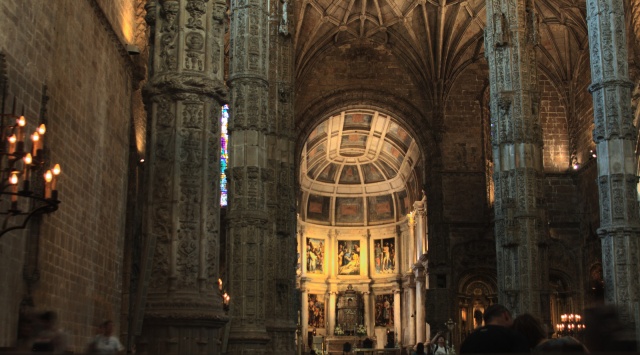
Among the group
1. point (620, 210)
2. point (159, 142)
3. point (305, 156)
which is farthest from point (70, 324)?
point (305, 156)

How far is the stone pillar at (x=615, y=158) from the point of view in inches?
736

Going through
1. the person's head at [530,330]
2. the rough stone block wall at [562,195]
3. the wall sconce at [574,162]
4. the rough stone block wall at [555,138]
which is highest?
the rough stone block wall at [555,138]

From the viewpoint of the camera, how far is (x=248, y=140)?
16.9 meters

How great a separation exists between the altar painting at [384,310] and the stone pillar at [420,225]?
5949 millimetres

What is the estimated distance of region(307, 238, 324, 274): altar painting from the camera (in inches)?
1939

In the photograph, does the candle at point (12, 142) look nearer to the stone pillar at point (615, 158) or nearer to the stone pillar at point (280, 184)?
the stone pillar at point (280, 184)

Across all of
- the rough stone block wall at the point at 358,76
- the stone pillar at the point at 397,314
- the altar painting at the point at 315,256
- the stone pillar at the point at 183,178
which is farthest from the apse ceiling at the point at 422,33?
the stone pillar at the point at 183,178

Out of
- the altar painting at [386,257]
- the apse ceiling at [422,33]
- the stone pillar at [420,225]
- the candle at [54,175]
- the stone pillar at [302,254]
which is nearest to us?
the candle at [54,175]

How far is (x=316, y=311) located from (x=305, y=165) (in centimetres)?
861

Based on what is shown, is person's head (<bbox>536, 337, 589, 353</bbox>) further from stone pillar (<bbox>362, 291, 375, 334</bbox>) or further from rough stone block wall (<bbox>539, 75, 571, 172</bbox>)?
stone pillar (<bbox>362, 291, 375, 334</bbox>)

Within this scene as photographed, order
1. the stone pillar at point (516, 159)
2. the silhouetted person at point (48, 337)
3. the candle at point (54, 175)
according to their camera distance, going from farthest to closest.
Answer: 1. the stone pillar at point (516, 159)
2. the candle at point (54, 175)
3. the silhouetted person at point (48, 337)

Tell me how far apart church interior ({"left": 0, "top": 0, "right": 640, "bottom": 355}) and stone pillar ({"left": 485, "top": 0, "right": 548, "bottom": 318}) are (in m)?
0.06

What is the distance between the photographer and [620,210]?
18844mm

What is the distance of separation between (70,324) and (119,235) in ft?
16.3
